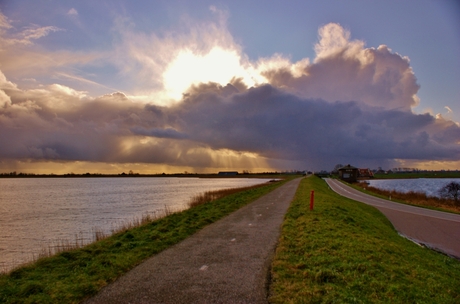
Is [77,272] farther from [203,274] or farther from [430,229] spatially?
[430,229]

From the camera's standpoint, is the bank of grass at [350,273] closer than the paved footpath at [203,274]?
No

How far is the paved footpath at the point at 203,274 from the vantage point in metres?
6.48

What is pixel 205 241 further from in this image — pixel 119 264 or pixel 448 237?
pixel 448 237

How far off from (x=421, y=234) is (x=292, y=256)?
14.2 metres

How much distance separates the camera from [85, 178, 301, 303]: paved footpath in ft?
21.3

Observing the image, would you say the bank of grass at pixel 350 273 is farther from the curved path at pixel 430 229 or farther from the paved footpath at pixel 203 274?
the curved path at pixel 430 229

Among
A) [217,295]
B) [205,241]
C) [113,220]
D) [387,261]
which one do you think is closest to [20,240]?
[113,220]

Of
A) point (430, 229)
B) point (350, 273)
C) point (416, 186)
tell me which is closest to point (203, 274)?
point (350, 273)

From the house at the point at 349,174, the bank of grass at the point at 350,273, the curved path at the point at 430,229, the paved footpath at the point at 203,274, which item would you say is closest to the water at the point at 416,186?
the house at the point at 349,174

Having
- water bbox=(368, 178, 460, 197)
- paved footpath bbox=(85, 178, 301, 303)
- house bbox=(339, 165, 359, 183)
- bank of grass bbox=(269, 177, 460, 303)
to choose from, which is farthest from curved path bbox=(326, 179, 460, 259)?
house bbox=(339, 165, 359, 183)

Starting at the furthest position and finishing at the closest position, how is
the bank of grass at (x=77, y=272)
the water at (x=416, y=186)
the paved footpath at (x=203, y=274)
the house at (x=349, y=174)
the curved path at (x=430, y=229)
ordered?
the house at (x=349, y=174) < the water at (x=416, y=186) < the curved path at (x=430, y=229) < the bank of grass at (x=77, y=272) < the paved footpath at (x=203, y=274)

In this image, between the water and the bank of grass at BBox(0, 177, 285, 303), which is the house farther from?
the bank of grass at BBox(0, 177, 285, 303)

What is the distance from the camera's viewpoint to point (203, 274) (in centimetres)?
780

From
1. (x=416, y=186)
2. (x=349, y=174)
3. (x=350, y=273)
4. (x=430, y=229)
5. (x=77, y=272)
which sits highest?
(x=77, y=272)
